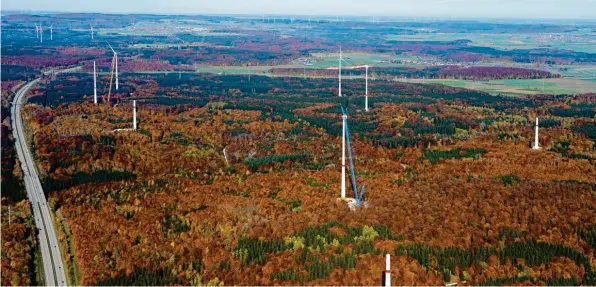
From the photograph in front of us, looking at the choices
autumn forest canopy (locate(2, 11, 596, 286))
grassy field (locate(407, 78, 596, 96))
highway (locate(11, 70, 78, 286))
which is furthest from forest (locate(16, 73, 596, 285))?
grassy field (locate(407, 78, 596, 96))

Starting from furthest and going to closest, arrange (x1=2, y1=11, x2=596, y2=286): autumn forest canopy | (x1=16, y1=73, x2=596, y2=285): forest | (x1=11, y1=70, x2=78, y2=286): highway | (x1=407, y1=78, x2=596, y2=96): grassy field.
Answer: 1. (x1=407, y1=78, x2=596, y2=96): grassy field
2. (x1=11, y1=70, x2=78, y2=286): highway
3. (x1=2, y1=11, x2=596, y2=286): autumn forest canopy
4. (x1=16, y1=73, x2=596, y2=285): forest

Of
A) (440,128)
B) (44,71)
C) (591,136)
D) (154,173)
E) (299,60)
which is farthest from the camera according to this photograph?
(299,60)

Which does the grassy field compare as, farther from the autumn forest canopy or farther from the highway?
the highway

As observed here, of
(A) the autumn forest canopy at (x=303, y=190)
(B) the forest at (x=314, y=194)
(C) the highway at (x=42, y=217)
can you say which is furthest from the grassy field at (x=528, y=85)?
(C) the highway at (x=42, y=217)

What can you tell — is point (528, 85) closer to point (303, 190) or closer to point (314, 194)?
point (303, 190)

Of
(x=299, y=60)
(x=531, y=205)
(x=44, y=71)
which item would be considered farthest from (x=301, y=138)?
(x=299, y=60)

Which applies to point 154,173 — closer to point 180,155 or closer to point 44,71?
point 180,155

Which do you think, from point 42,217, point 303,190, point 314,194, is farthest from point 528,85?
point 42,217
